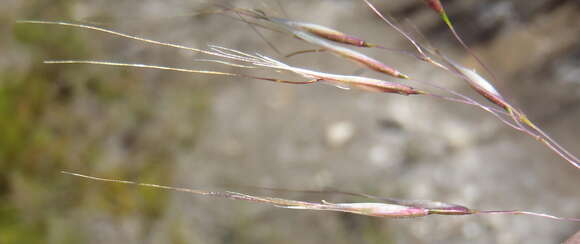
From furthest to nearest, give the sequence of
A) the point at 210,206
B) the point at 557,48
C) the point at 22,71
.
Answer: the point at 22,71
the point at 210,206
the point at 557,48

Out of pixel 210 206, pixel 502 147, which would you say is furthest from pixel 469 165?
pixel 210 206

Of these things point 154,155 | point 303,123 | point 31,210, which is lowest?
point 31,210

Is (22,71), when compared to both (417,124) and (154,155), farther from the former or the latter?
(417,124)

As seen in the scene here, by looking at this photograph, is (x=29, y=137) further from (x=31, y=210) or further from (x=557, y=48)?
(x=557, y=48)

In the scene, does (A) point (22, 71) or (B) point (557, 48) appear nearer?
(B) point (557, 48)

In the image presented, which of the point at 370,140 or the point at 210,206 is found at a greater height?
the point at 370,140

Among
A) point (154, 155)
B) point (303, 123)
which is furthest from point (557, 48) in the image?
point (154, 155)

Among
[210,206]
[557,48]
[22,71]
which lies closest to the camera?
[557,48]
